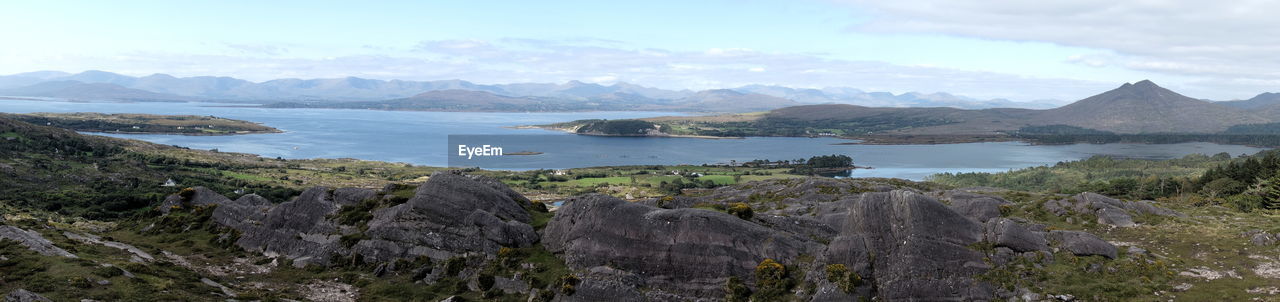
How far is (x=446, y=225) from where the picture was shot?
145 feet

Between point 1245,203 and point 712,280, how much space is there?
57422 mm

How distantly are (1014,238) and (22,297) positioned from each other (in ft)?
153

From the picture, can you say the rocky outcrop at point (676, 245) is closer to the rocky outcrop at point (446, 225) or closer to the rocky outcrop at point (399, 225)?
the rocky outcrop at point (446, 225)

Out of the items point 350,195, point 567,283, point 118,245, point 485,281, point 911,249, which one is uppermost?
point 350,195

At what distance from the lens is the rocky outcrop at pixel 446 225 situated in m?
42.9

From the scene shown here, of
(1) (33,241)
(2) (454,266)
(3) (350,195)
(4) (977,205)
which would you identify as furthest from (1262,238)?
(1) (33,241)

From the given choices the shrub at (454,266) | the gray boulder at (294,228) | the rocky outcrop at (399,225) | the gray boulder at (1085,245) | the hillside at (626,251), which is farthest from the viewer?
the gray boulder at (294,228)

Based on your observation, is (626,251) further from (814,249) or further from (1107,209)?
(1107,209)

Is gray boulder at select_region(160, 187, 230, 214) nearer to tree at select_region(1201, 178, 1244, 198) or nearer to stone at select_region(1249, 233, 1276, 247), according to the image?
stone at select_region(1249, 233, 1276, 247)

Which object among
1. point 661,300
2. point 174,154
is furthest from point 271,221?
point 174,154

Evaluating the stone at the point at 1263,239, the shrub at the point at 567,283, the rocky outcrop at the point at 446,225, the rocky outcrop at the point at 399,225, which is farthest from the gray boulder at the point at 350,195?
the stone at the point at 1263,239

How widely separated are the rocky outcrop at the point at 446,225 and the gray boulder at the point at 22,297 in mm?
17363

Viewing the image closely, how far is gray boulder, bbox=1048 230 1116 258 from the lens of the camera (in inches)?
1447

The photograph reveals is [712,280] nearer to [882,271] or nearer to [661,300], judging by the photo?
[661,300]
